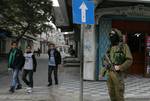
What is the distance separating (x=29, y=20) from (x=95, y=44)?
88.2 feet

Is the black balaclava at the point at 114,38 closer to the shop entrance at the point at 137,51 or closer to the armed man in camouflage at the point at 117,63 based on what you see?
the armed man in camouflage at the point at 117,63

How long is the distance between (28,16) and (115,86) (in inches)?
1389

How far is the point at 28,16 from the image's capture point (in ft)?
135

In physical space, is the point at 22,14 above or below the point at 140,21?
above

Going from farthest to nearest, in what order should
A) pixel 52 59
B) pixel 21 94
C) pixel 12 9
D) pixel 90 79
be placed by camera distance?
pixel 12 9 → pixel 90 79 → pixel 52 59 → pixel 21 94

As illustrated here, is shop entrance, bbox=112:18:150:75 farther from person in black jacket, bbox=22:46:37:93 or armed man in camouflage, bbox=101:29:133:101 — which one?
armed man in camouflage, bbox=101:29:133:101

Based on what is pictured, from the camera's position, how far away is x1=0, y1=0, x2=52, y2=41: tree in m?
39.6

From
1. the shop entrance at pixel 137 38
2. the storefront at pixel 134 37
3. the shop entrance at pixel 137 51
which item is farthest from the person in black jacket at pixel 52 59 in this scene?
the shop entrance at pixel 137 51

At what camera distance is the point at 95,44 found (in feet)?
51.1

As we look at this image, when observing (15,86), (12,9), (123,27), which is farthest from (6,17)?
(15,86)

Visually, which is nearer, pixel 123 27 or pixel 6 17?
pixel 123 27

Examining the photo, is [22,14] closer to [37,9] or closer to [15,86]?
[37,9]

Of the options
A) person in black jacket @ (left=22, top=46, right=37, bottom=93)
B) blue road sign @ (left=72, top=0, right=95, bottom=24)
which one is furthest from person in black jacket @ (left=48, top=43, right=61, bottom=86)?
blue road sign @ (left=72, top=0, right=95, bottom=24)

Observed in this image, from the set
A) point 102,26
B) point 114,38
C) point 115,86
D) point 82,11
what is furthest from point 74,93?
point 114,38
